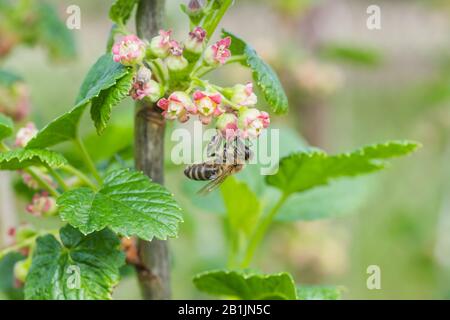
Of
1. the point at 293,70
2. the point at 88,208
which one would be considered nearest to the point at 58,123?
the point at 88,208

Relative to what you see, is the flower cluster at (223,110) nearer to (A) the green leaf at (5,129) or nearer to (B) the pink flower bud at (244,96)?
(B) the pink flower bud at (244,96)

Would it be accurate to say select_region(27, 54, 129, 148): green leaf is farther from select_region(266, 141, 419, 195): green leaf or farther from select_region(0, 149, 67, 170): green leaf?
select_region(266, 141, 419, 195): green leaf

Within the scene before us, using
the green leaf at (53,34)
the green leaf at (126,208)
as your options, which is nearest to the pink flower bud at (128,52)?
the green leaf at (126,208)

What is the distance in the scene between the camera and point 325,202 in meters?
1.04

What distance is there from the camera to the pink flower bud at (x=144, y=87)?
614mm

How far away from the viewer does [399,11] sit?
4.16 metres

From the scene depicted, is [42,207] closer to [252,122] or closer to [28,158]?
[28,158]

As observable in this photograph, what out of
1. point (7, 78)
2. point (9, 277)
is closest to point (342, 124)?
point (7, 78)

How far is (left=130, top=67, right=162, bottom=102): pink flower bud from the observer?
0.61 meters

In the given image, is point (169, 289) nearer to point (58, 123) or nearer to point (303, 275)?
point (58, 123)

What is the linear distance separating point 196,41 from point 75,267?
9.2 inches

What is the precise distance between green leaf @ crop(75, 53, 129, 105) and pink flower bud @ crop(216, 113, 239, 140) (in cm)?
10

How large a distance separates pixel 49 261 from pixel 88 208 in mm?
89
